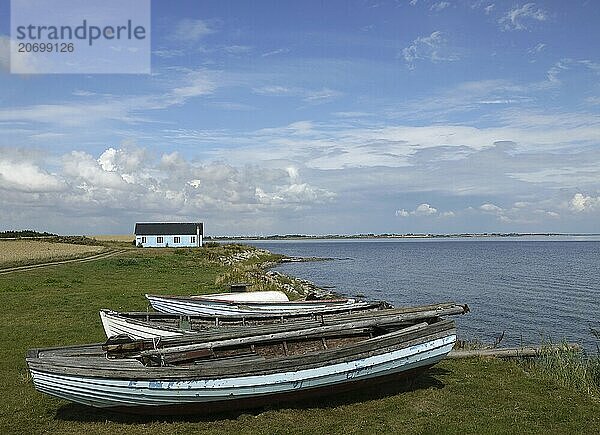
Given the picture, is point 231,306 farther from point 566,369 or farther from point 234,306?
point 566,369

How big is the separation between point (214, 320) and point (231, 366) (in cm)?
535

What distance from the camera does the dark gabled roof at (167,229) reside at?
304ft

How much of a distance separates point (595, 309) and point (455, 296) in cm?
947

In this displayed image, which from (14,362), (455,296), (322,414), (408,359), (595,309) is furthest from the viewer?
(455,296)

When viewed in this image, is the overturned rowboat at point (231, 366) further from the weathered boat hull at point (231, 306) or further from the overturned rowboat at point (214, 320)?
the weathered boat hull at point (231, 306)

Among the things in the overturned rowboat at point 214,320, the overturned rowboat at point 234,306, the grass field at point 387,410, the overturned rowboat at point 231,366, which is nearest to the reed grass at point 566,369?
the grass field at point 387,410

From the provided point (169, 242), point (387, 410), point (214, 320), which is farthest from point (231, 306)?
point (169, 242)

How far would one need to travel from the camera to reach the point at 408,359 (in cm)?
1124

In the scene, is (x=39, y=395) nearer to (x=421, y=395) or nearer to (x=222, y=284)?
(x=421, y=395)

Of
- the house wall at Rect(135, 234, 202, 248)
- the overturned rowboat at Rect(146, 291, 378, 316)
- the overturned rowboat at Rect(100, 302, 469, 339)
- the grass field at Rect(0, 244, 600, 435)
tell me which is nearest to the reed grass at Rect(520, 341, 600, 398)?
the grass field at Rect(0, 244, 600, 435)

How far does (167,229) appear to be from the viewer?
94438 millimetres

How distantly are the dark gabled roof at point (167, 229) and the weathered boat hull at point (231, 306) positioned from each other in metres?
74.9

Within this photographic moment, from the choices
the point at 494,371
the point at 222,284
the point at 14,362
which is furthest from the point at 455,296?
the point at 14,362

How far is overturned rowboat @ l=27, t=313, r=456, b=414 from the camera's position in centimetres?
926
